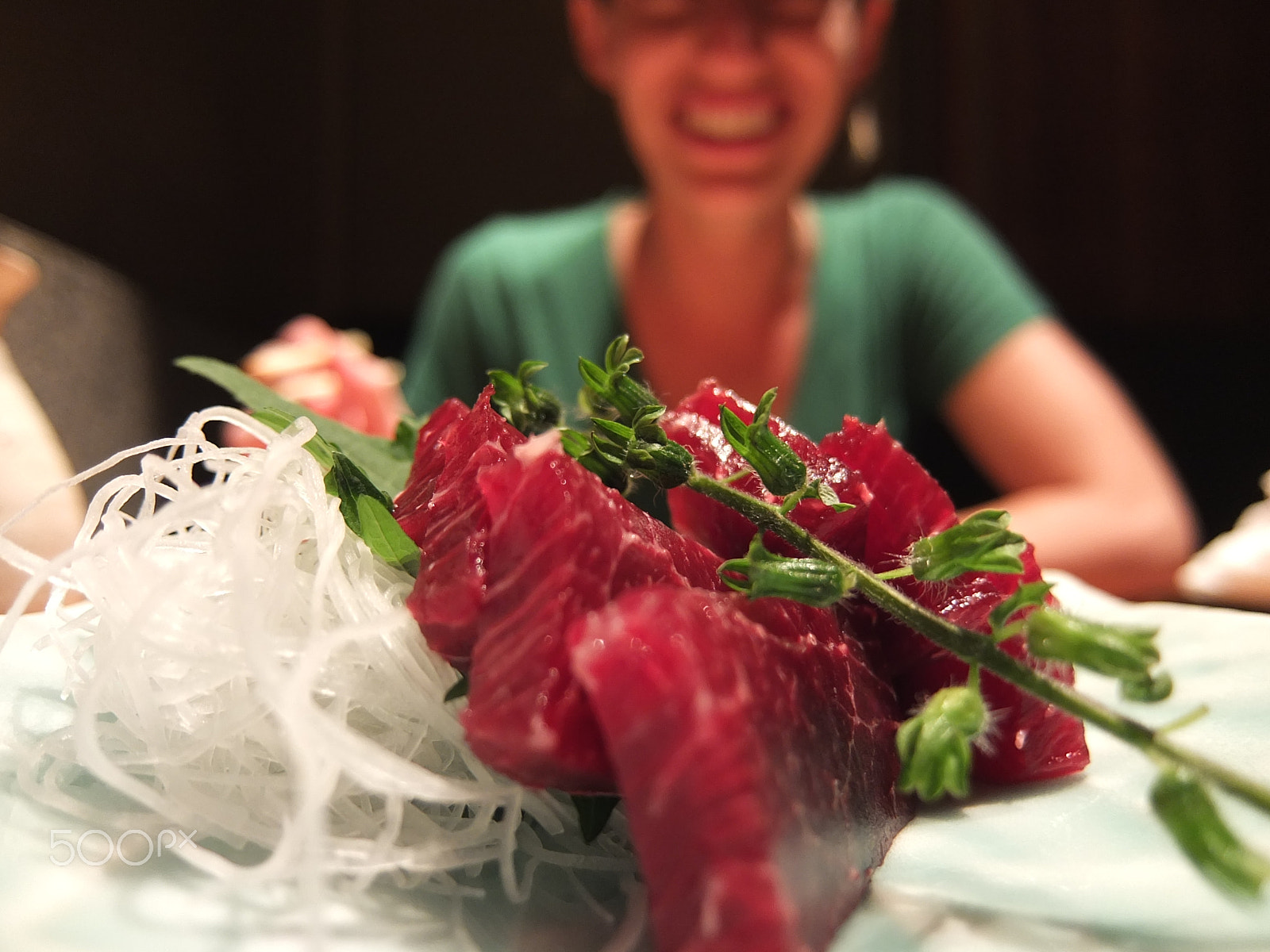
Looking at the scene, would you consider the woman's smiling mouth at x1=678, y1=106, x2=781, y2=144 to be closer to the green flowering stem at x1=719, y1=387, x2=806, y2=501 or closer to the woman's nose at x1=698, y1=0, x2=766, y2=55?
the woman's nose at x1=698, y1=0, x2=766, y2=55

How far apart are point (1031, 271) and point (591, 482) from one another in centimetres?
349

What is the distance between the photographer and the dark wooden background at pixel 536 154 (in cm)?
290

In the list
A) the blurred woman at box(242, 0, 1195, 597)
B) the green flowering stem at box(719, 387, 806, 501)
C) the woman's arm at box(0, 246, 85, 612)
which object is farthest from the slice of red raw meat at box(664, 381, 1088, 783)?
the blurred woman at box(242, 0, 1195, 597)

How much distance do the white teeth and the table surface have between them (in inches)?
63.2

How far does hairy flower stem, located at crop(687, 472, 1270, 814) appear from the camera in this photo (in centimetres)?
50

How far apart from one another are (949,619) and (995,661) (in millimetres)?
201

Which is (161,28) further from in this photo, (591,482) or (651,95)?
(591,482)

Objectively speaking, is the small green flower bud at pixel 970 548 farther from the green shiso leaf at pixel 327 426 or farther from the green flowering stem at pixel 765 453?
the green shiso leaf at pixel 327 426

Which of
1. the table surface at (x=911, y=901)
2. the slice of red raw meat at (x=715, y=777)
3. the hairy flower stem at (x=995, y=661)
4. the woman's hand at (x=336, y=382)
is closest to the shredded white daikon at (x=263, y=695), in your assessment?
the table surface at (x=911, y=901)

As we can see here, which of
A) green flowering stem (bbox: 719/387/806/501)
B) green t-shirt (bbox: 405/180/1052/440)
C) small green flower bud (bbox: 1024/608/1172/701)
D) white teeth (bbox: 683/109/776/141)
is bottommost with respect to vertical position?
green t-shirt (bbox: 405/180/1052/440)

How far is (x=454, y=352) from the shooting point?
2.49 m

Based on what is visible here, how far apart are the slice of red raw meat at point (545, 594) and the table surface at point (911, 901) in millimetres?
101

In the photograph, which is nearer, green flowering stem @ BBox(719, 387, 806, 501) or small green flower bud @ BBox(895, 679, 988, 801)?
small green flower bud @ BBox(895, 679, 988, 801)

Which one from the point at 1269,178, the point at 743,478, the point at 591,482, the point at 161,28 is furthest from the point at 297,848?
the point at 1269,178
